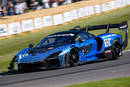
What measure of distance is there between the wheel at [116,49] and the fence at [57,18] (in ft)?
34.0

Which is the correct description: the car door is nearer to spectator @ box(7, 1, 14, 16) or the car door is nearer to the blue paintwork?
the blue paintwork

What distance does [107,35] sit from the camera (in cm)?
1129

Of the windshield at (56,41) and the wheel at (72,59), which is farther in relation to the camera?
the windshield at (56,41)

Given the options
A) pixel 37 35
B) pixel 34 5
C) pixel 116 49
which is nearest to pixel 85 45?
pixel 116 49

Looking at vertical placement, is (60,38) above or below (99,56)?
above

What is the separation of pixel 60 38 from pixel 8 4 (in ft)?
46.4

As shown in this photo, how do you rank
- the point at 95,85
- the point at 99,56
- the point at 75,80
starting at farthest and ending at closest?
the point at 99,56
the point at 75,80
the point at 95,85

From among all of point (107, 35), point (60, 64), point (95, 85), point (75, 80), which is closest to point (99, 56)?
point (107, 35)

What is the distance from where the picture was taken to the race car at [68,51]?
359 inches

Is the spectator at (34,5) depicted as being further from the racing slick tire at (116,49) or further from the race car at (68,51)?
the racing slick tire at (116,49)

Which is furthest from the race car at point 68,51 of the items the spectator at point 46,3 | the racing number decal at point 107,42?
the spectator at point 46,3

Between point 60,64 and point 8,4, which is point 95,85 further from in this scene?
point 8,4

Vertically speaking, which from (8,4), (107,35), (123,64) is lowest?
(123,64)

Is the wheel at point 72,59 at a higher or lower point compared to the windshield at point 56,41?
lower
